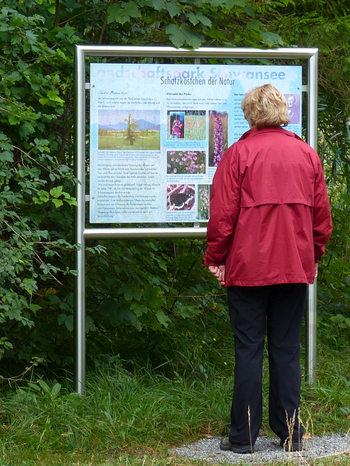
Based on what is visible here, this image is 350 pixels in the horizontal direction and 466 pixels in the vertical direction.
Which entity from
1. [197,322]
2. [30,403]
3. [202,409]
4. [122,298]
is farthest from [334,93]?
[30,403]

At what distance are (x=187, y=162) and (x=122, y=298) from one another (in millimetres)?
1235

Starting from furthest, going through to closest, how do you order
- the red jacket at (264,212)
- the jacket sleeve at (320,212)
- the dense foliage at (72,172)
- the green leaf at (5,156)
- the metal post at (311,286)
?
the metal post at (311,286) < the dense foliage at (72,172) < the green leaf at (5,156) < the jacket sleeve at (320,212) < the red jacket at (264,212)

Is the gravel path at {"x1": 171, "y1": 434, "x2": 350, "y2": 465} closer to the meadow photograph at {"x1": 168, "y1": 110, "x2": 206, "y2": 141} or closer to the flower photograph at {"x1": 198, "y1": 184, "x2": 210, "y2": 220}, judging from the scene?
the flower photograph at {"x1": 198, "y1": 184, "x2": 210, "y2": 220}

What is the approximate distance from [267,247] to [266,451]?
1.13 meters

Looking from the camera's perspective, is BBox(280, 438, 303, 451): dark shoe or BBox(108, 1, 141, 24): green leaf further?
BBox(108, 1, 141, 24): green leaf

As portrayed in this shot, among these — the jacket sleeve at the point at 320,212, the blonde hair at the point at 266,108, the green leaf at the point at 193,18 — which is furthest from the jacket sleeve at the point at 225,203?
the green leaf at the point at 193,18

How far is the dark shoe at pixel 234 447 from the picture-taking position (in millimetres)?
4961

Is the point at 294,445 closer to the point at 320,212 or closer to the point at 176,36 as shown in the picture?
the point at 320,212

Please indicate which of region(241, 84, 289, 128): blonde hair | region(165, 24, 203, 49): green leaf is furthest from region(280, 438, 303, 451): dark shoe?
region(165, 24, 203, 49): green leaf

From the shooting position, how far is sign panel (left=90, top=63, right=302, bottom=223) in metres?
5.72

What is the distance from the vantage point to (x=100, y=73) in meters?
5.71

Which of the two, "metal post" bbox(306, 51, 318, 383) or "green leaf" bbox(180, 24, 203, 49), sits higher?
"green leaf" bbox(180, 24, 203, 49)

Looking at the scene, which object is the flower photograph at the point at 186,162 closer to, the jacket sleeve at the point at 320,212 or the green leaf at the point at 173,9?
the green leaf at the point at 173,9

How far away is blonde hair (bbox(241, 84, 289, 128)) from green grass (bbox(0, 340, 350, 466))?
1.58m
